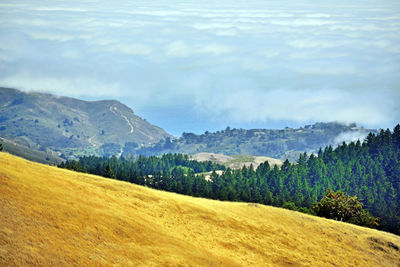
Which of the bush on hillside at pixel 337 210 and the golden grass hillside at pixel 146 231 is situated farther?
the bush on hillside at pixel 337 210

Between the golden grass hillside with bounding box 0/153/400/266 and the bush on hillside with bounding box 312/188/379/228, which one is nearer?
the golden grass hillside with bounding box 0/153/400/266

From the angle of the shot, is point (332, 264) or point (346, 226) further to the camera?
point (346, 226)

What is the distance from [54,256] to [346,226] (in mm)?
63770

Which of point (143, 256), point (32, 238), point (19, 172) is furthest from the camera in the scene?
point (19, 172)

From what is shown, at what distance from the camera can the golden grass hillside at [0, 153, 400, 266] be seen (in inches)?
1818

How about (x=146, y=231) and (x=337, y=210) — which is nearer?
(x=146, y=231)

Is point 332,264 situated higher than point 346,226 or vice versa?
point 346,226

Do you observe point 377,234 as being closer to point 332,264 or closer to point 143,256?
point 332,264

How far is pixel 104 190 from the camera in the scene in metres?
68.2

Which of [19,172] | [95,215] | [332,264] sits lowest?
[332,264]

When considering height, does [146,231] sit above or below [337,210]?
below

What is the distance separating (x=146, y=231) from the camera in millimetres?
56969

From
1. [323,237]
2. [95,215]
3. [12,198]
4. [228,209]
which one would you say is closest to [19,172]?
[12,198]

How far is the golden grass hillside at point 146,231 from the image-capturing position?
4619 cm
